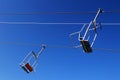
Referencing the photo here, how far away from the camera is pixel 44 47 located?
19453mm

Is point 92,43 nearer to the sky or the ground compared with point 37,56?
nearer to the ground

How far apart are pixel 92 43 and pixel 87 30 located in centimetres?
54

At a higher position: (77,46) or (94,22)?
(94,22)

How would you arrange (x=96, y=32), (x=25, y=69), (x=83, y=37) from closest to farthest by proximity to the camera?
(x=83, y=37), (x=96, y=32), (x=25, y=69)

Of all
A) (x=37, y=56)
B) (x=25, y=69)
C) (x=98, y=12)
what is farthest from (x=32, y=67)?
(x=98, y=12)

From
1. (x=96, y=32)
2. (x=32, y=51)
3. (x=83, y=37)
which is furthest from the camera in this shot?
(x=32, y=51)

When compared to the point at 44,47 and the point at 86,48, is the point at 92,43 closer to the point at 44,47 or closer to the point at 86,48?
the point at 86,48

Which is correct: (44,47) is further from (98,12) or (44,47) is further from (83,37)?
(83,37)

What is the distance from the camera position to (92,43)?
44.5 feet

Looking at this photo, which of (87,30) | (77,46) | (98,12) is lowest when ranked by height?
(77,46)

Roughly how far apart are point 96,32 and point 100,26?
0.44 m

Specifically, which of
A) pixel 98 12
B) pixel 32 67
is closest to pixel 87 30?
pixel 98 12

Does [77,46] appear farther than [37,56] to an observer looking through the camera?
No

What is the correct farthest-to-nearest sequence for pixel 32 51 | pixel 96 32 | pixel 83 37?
1. pixel 32 51
2. pixel 96 32
3. pixel 83 37
